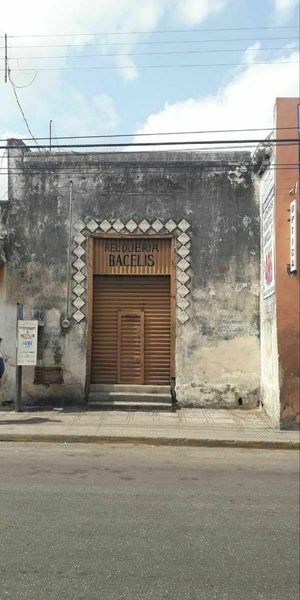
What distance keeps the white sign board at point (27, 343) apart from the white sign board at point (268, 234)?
4889 mm

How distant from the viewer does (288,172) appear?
1026 cm

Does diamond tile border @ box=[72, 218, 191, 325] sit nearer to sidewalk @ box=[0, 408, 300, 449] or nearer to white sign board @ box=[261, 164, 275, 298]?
white sign board @ box=[261, 164, 275, 298]

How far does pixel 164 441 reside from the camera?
9047 millimetres

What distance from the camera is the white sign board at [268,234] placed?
34.9 feet

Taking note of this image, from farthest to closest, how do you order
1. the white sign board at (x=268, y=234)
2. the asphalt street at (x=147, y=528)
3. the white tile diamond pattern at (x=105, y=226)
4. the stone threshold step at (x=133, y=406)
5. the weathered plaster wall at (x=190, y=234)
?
the white tile diamond pattern at (x=105, y=226) < the weathered plaster wall at (x=190, y=234) < the stone threshold step at (x=133, y=406) < the white sign board at (x=268, y=234) < the asphalt street at (x=147, y=528)

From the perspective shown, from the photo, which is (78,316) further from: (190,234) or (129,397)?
(190,234)

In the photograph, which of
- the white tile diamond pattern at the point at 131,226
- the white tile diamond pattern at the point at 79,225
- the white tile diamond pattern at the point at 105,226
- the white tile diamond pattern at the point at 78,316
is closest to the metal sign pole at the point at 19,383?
the white tile diamond pattern at the point at 78,316

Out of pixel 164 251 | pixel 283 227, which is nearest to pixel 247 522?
pixel 283 227

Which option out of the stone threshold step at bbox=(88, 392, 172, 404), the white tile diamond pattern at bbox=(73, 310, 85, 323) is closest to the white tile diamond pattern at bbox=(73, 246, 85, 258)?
the white tile diamond pattern at bbox=(73, 310, 85, 323)

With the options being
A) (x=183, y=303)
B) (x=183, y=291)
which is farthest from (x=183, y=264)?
(x=183, y=303)

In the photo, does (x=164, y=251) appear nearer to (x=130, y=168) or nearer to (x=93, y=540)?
(x=130, y=168)

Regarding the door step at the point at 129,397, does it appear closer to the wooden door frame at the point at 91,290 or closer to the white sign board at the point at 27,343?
the wooden door frame at the point at 91,290

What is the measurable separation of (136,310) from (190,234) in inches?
82.8

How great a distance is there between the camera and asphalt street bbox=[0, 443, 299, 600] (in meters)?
3.84
